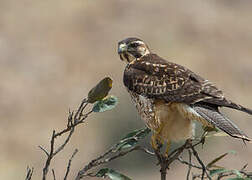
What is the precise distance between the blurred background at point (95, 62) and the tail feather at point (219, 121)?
15.9m

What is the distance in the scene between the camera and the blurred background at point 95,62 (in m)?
25.1

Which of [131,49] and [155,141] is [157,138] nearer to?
[155,141]

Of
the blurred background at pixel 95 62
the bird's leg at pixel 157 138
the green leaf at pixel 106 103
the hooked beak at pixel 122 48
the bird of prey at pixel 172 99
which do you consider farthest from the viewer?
the blurred background at pixel 95 62

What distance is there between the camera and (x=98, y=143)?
2647cm

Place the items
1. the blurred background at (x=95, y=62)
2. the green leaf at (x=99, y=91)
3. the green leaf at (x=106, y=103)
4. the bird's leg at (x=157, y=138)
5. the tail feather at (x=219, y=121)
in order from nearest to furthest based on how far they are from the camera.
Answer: the green leaf at (x=99, y=91) < the green leaf at (x=106, y=103) < the tail feather at (x=219, y=121) < the bird's leg at (x=157, y=138) < the blurred background at (x=95, y=62)

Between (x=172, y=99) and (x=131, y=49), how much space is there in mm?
1122

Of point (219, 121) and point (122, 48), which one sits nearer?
point (219, 121)

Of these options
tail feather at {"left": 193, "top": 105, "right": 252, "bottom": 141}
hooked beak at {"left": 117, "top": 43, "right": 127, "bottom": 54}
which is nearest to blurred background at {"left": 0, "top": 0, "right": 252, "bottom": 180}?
hooked beak at {"left": 117, "top": 43, "right": 127, "bottom": 54}

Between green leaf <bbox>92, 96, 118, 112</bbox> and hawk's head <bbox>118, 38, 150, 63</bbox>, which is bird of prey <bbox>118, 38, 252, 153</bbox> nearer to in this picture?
hawk's head <bbox>118, 38, 150, 63</bbox>

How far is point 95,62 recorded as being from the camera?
32688 millimetres

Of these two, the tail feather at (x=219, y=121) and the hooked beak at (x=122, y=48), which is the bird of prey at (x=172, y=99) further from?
the hooked beak at (x=122, y=48)

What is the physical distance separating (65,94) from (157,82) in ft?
75.2

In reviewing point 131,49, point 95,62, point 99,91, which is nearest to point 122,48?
point 131,49

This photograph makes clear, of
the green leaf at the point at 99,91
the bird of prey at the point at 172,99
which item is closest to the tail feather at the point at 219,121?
the bird of prey at the point at 172,99
